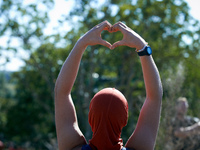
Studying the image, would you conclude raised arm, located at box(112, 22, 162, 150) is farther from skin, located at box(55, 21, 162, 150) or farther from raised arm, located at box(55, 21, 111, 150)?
raised arm, located at box(55, 21, 111, 150)

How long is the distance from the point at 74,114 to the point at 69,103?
0.22 ft

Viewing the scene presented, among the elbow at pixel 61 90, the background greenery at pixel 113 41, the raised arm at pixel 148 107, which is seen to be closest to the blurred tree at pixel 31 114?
the background greenery at pixel 113 41

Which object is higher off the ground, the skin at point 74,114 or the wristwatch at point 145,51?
the wristwatch at point 145,51

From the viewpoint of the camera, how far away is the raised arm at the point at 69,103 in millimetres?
1531

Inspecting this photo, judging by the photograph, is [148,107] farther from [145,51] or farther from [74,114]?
[74,114]

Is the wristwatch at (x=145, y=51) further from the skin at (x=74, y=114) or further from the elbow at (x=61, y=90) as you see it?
the elbow at (x=61, y=90)

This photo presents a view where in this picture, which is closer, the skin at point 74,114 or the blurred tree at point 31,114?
the skin at point 74,114

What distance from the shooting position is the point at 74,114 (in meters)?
1.60

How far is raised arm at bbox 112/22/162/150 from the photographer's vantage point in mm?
1512

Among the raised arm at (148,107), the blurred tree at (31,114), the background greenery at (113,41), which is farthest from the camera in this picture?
the blurred tree at (31,114)

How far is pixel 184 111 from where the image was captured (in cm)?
475

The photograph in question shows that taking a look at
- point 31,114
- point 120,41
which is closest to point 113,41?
point 31,114

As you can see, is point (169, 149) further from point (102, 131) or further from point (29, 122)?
point (29, 122)

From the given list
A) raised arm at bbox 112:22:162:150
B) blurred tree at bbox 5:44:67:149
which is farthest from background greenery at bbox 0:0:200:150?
raised arm at bbox 112:22:162:150
